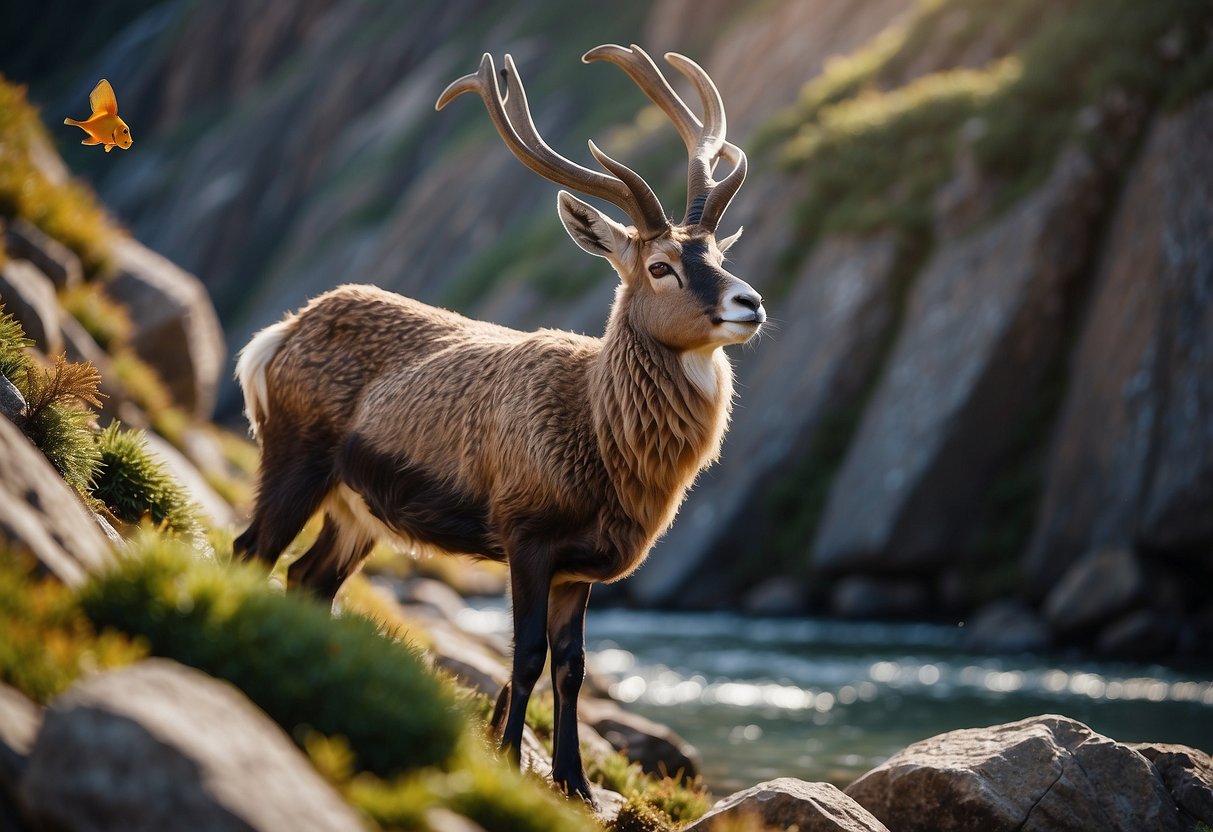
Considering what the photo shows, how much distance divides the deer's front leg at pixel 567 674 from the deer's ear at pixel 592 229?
7.28 ft

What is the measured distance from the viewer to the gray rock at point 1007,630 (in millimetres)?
16859

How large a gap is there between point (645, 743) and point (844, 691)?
17.9ft

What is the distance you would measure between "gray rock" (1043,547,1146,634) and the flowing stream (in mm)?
662

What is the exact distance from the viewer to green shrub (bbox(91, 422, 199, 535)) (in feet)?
26.8

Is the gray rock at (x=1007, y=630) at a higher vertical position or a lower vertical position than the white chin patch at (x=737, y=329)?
lower

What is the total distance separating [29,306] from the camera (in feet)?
35.8

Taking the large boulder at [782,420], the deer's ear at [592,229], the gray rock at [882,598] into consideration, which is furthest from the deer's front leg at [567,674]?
the large boulder at [782,420]

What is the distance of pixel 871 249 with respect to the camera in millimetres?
23141

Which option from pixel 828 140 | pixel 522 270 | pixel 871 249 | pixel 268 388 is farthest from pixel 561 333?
pixel 522 270

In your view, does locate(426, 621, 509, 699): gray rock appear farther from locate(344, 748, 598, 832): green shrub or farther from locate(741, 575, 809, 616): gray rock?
locate(741, 575, 809, 616): gray rock

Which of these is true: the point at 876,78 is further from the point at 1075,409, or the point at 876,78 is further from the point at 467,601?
the point at 467,601

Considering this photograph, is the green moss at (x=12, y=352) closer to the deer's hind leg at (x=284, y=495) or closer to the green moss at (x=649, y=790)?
the deer's hind leg at (x=284, y=495)

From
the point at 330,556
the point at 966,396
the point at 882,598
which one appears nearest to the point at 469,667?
the point at 330,556

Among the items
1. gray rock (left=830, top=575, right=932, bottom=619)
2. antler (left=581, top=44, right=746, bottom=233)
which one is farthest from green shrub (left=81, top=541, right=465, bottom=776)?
gray rock (left=830, top=575, right=932, bottom=619)
